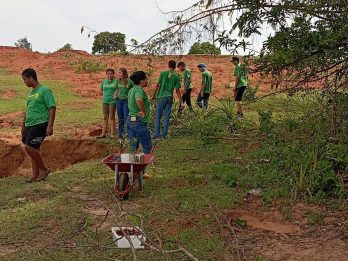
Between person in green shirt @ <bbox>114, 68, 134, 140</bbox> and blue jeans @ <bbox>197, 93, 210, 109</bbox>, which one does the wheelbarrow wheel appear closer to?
person in green shirt @ <bbox>114, 68, 134, 140</bbox>

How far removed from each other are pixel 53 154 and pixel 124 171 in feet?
17.3

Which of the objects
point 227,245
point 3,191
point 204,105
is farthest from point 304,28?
point 204,105

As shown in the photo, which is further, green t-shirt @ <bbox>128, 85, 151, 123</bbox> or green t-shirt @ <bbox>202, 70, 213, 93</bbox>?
green t-shirt @ <bbox>202, 70, 213, 93</bbox>

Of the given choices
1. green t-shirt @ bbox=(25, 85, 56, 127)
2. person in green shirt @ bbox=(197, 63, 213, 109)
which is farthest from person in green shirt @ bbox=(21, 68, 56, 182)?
person in green shirt @ bbox=(197, 63, 213, 109)

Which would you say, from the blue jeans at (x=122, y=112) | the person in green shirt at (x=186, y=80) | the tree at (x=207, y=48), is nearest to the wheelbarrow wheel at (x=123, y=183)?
the tree at (x=207, y=48)

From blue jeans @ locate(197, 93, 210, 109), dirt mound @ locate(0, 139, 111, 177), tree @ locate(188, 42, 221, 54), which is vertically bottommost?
dirt mound @ locate(0, 139, 111, 177)

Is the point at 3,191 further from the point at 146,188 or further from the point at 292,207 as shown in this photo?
the point at 292,207

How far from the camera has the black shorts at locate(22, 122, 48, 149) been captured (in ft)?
26.2

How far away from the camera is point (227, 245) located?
17.8 feet

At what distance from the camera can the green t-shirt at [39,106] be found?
797 centimetres

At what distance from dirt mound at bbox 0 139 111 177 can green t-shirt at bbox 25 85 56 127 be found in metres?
3.45

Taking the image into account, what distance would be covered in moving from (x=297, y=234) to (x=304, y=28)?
2826 mm

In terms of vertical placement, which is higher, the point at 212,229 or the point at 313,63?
the point at 313,63

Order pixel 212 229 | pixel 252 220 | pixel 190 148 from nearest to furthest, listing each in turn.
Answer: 1. pixel 212 229
2. pixel 252 220
3. pixel 190 148
